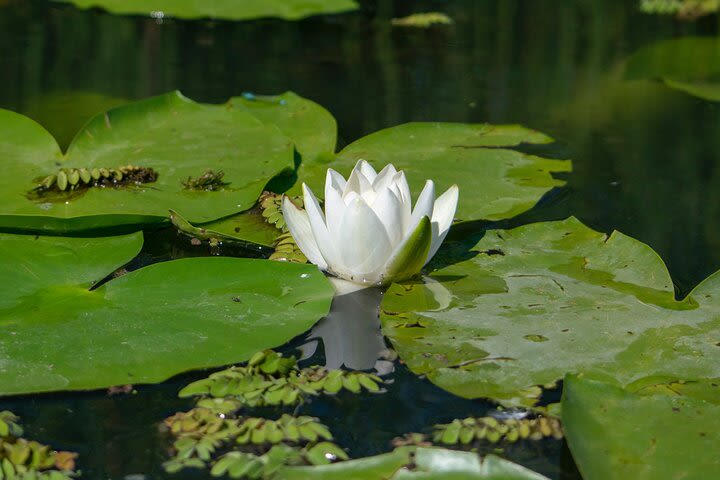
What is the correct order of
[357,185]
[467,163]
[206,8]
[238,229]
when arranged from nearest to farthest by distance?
[357,185], [238,229], [467,163], [206,8]

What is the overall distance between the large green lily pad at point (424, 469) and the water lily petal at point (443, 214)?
0.68 m

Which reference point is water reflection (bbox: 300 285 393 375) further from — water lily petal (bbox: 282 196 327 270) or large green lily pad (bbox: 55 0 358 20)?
large green lily pad (bbox: 55 0 358 20)

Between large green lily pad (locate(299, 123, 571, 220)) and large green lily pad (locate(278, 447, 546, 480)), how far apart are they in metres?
0.98

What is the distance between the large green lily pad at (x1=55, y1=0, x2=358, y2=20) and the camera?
446cm

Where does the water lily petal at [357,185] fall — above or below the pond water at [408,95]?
above

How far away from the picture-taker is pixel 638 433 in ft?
4.30

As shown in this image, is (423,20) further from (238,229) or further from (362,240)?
(362,240)

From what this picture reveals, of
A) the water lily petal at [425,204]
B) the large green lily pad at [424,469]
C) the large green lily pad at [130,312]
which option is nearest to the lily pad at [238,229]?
the large green lily pad at [130,312]

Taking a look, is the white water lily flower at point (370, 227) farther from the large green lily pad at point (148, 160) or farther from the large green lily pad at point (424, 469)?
the large green lily pad at point (424, 469)

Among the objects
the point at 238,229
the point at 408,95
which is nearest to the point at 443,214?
the point at 238,229

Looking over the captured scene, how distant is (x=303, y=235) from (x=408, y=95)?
1.64m

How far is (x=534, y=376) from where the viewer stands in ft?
4.92

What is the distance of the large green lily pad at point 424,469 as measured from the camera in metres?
1.20

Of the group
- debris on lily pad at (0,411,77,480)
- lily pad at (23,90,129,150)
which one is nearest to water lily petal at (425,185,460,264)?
debris on lily pad at (0,411,77,480)
